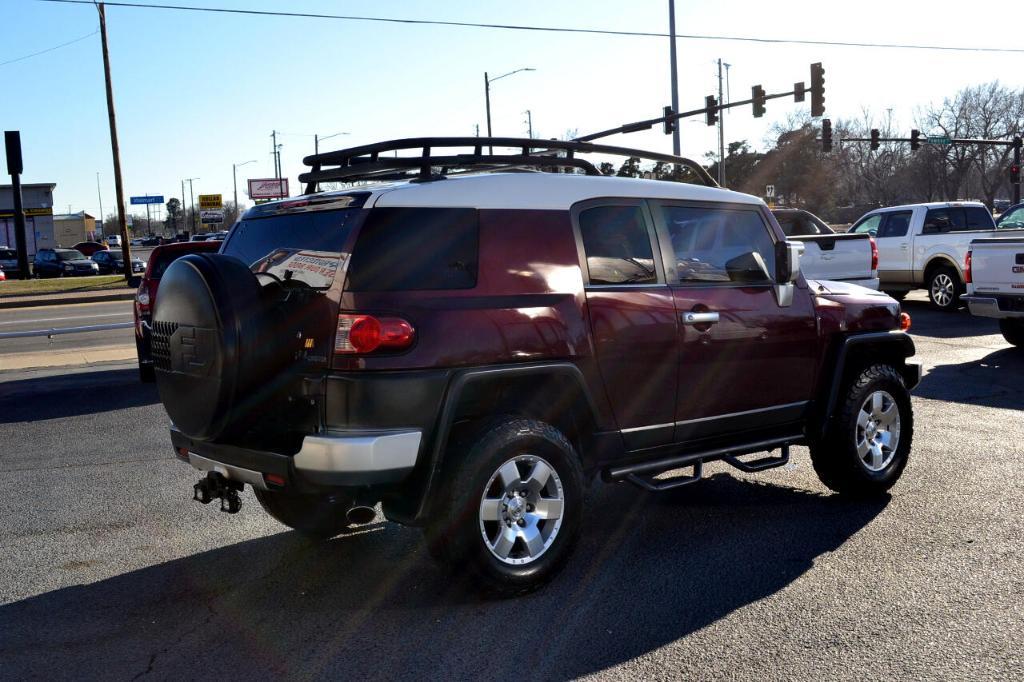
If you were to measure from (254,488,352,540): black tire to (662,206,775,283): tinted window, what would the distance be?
2220mm

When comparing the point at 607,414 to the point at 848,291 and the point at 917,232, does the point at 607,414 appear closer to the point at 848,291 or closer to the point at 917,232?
A: the point at 848,291

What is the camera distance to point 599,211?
504 cm

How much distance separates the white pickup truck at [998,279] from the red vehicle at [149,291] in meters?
9.41

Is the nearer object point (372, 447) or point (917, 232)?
point (372, 447)

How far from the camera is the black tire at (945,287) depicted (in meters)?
18.3

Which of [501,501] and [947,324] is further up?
[501,501]

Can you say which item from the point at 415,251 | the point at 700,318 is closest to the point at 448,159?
the point at 415,251

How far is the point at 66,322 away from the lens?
21.8m

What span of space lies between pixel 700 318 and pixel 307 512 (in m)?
2.33

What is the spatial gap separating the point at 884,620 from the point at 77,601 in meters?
3.60

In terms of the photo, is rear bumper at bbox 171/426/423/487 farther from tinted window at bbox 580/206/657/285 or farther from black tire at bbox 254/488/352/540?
tinted window at bbox 580/206/657/285

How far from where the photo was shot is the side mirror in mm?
5648

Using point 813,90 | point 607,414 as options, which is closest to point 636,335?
point 607,414

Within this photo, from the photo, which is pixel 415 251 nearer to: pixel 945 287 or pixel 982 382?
pixel 982 382
